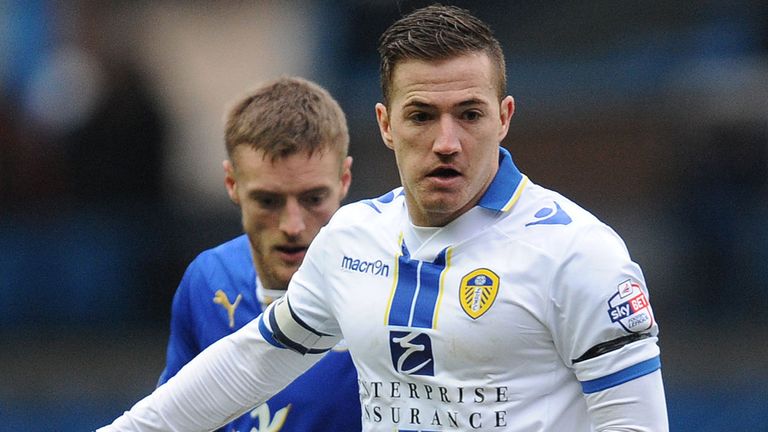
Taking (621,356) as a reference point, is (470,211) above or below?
above

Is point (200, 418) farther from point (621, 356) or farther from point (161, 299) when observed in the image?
point (161, 299)

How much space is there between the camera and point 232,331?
190 inches

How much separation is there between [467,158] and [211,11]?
8.89 meters

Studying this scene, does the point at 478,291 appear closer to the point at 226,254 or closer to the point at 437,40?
the point at 437,40

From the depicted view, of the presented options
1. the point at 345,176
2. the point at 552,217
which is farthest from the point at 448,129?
the point at 345,176

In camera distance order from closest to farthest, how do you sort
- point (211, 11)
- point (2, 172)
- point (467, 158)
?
point (467, 158) → point (2, 172) → point (211, 11)

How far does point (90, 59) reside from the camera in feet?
35.1

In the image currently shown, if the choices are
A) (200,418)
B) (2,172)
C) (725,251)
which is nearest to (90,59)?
(2,172)

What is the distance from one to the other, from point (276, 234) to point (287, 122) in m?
0.37

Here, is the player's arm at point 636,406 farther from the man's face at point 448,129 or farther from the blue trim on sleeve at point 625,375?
the man's face at point 448,129

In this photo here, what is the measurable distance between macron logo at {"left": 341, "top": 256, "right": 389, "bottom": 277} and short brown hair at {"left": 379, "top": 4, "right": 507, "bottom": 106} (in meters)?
0.43

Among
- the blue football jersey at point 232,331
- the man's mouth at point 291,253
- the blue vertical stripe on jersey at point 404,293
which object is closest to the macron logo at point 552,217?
the blue vertical stripe on jersey at point 404,293

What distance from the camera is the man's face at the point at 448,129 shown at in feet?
11.8

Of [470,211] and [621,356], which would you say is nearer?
[621,356]
